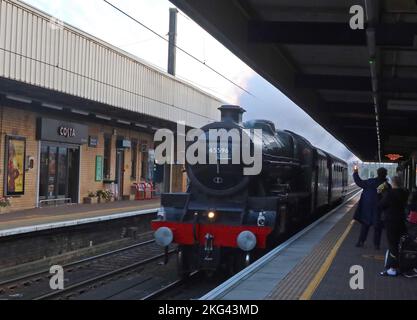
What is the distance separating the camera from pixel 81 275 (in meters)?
12.0

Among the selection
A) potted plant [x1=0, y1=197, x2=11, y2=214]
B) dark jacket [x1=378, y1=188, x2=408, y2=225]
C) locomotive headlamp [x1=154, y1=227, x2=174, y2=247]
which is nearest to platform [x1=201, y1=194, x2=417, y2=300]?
dark jacket [x1=378, y1=188, x2=408, y2=225]

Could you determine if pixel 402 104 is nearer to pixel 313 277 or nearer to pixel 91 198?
pixel 313 277

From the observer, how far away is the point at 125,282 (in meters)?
11.2

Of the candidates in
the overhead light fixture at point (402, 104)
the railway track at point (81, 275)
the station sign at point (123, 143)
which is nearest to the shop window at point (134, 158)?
the station sign at point (123, 143)

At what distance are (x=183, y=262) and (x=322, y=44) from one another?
491 centimetres

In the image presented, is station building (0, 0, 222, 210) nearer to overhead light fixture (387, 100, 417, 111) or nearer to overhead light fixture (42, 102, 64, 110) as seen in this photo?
overhead light fixture (42, 102, 64, 110)

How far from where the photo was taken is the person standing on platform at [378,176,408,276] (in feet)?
26.9

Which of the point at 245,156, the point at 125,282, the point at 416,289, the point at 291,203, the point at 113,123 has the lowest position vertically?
the point at 125,282

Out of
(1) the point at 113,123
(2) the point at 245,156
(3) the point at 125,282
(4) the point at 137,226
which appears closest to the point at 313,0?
(2) the point at 245,156

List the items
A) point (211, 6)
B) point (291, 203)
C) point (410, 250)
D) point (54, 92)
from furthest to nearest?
1. point (54, 92)
2. point (291, 203)
3. point (211, 6)
4. point (410, 250)

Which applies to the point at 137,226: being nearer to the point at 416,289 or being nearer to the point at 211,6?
the point at 211,6

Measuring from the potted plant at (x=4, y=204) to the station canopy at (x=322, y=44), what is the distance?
8.69m

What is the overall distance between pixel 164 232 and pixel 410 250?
419cm

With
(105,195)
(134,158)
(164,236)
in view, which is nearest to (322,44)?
(164,236)
